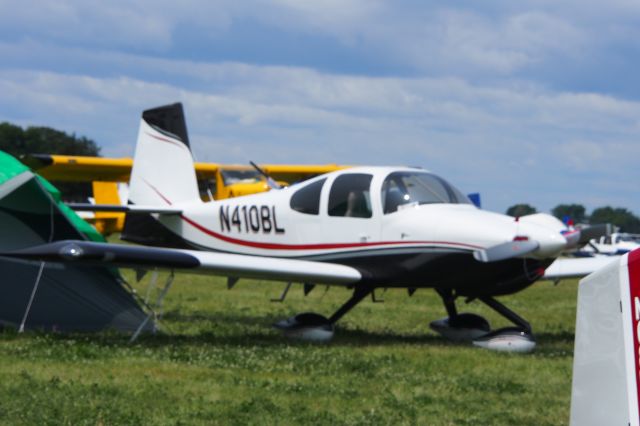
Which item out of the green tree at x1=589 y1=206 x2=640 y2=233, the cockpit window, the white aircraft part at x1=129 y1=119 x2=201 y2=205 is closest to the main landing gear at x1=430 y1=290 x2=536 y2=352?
the cockpit window

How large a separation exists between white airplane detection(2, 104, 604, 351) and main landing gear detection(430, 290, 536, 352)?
0.4 inches

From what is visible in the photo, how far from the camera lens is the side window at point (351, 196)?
991 centimetres

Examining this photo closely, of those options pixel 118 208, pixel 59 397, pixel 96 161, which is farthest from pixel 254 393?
pixel 96 161

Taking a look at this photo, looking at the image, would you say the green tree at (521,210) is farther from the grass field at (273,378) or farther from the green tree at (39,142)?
the green tree at (39,142)

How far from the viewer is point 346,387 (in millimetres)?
6715

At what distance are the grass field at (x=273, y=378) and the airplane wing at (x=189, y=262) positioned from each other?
2.11 ft

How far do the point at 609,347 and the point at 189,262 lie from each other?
6472 millimetres

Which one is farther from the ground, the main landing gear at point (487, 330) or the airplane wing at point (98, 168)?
the airplane wing at point (98, 168)

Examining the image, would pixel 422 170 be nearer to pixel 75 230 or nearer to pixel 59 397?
pixel 75 230

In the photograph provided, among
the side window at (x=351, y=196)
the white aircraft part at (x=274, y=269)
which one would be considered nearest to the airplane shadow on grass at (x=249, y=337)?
the white aircraft part at (x=274, y=269)

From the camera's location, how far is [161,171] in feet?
42.6

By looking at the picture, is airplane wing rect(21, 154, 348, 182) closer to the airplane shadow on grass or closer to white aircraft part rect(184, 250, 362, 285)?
the airplane shadow on grass

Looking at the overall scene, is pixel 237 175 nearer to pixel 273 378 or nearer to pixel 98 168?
pixel 98 168

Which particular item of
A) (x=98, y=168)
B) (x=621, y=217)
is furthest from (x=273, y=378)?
(x=621, y=217)
